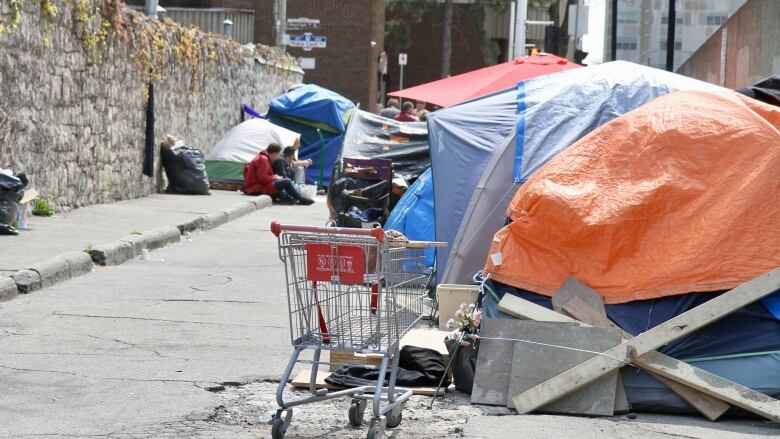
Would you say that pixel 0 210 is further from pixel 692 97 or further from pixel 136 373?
pixel 692 97

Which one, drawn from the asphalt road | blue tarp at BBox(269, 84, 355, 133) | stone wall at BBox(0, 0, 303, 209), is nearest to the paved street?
the asphalt road

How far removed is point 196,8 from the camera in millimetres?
45000

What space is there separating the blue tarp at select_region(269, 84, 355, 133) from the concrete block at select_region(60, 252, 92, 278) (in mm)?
16291

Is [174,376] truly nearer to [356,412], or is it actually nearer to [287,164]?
[356,412]

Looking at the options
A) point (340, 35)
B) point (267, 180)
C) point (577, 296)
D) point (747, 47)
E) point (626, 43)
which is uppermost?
point (340, 35)

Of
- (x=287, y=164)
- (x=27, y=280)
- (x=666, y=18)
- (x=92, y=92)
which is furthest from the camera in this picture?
(x=666, y=18)

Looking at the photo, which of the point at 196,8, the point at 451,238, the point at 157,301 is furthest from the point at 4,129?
the point at 196,8

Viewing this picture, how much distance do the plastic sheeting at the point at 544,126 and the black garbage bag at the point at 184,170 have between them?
12935mm

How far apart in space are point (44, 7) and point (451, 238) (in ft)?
25.4

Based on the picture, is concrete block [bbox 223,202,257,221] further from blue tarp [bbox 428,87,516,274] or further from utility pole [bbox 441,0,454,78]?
utility pole [bbox 441,0,454,78]

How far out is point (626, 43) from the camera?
27094mm

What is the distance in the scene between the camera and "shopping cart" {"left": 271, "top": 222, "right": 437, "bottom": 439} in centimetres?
592

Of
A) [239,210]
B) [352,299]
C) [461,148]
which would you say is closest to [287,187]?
[239,210]

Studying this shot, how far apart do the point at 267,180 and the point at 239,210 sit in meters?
Result: 3.66
